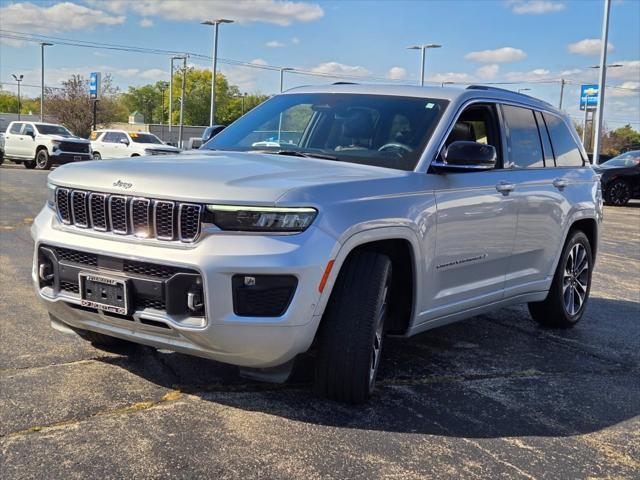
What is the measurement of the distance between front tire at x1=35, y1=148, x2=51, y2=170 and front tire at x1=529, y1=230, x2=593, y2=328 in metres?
26.6

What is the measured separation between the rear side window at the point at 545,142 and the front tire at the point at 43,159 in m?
26.7

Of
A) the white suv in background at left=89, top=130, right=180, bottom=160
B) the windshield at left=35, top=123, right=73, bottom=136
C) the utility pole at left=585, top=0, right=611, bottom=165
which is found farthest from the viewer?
the white suv in background at left=89, top=130, right=180, bottom=160

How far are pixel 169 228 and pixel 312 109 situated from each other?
1.95m

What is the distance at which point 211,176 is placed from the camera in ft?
11.6

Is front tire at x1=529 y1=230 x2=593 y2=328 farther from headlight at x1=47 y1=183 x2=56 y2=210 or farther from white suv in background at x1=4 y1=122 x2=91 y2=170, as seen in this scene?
white suv in background at x1=4 y1=122 x2=91 y2=170

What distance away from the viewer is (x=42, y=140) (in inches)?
1160

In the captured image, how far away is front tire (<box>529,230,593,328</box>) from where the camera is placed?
5934 mm

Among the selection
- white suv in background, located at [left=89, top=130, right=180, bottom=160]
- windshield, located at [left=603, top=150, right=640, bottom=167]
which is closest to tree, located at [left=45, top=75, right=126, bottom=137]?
white suv in background, located at [left=89, top=130, right=180, bottom=160]

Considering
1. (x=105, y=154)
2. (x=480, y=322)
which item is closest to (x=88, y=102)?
(x=105, y=154)

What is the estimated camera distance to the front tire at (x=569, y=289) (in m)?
5.93

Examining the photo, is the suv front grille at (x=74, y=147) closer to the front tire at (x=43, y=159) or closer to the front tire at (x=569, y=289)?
the front tire at (x=43, y=159)

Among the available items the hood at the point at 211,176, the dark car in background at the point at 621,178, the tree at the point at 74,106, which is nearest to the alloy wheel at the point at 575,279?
the hood at the point at 211,176

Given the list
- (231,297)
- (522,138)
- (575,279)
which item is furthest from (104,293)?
(575,279)

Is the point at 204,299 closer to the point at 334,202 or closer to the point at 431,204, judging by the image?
the point at 334,202
